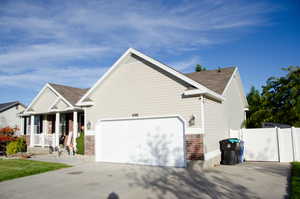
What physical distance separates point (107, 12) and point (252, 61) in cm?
1253

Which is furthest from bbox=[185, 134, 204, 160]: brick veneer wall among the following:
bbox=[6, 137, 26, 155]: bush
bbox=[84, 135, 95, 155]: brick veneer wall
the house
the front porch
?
bbox=[6, 137, 26, 155]: bush

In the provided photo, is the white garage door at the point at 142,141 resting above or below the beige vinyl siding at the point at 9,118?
below

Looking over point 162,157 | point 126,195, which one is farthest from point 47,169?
point 126,195

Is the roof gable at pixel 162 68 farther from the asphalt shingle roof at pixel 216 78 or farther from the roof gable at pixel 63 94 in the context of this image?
the roof gable at pixel 63 94

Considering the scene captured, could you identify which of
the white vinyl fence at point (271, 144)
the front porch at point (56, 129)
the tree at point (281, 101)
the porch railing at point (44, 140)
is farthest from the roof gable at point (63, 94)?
the tree at point (281, 101)

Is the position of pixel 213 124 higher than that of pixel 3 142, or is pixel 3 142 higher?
pixel 213 124

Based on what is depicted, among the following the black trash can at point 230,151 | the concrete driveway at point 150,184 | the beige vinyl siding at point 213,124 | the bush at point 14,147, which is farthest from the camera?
the bush at point 14,147

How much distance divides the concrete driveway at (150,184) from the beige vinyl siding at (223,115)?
2.08 metres

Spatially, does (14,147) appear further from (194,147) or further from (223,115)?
(223,115)

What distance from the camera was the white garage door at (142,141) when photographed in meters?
11.4

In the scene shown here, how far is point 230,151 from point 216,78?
17.5 feet

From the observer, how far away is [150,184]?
8211mm

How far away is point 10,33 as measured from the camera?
16.4 metres

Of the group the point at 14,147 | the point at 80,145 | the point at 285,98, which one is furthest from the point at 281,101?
the point at 14,147
